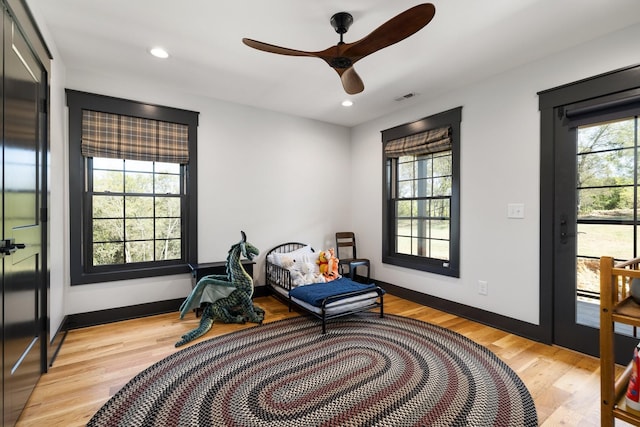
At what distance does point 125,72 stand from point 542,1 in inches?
140

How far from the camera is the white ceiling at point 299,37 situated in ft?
6.54

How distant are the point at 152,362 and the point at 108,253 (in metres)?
1.47

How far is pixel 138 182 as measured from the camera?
328 centimetres

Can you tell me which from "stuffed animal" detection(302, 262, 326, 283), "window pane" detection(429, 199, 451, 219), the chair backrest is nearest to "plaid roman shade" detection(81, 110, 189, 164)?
"stuffed animal" detection(302, 262, 326, 283)

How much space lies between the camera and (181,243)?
3506mm

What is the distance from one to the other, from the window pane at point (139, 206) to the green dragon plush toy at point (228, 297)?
104cm

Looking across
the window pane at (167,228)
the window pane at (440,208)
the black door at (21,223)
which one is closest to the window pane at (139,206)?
the window pane at (167,228)

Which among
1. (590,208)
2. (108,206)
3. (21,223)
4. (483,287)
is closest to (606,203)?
(590,208)

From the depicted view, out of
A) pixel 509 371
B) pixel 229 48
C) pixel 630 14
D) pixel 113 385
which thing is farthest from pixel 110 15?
pixel 509 371

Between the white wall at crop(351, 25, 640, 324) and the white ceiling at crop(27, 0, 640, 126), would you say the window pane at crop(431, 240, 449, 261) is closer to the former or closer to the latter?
the white wall at crop(351, 25, 640, 324)

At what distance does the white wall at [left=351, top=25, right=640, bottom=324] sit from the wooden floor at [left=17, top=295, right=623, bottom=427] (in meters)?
0.40

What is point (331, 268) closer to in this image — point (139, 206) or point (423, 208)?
point (423, 208)

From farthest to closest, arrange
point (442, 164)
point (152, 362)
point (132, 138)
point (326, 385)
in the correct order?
point (442, 164) < point (132, 138) < point (152, 362) < point (326, 385)

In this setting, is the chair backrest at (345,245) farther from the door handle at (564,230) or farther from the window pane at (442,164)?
the door handle at (564,230)
